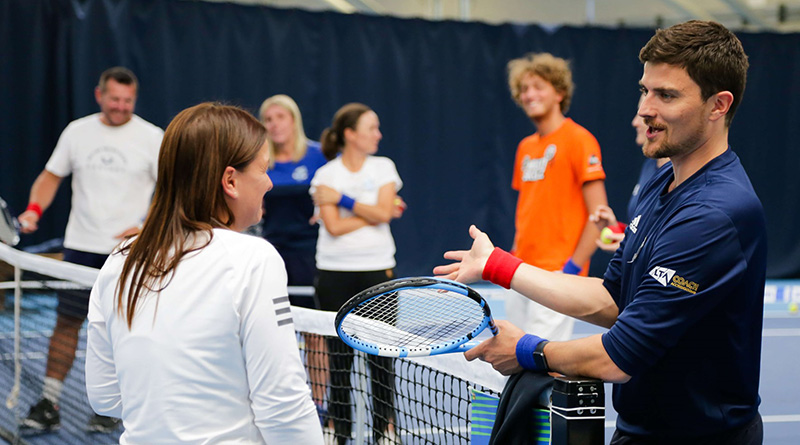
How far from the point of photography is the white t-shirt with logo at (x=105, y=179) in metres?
4.23

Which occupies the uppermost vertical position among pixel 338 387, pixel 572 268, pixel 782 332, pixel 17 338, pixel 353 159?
pixel 353 159

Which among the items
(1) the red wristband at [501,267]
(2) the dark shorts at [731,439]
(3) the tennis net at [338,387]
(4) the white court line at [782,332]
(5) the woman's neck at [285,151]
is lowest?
(4) the white court line at [782,332]

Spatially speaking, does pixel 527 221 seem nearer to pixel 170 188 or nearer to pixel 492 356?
pixel 492 356

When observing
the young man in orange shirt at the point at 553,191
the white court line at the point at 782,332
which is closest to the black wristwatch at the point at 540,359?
the young man in orange shirt at the point at 553,191

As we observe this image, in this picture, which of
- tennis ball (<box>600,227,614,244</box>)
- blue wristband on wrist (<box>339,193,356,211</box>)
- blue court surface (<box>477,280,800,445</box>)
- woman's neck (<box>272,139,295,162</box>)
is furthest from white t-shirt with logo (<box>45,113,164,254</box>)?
blue court surface (<box>477,280,800,445</box>)

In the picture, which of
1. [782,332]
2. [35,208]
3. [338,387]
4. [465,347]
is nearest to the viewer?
[465,347]

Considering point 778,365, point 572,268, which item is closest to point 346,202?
point 572,268

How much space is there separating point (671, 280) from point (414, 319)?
1.96 feet

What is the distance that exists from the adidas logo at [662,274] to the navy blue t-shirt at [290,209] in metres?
2.81

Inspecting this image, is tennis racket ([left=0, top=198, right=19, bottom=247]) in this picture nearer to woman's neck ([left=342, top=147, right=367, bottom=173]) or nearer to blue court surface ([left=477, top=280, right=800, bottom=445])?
Answer: woman's neck ([left=342, top=147, right=367, bottom=173])

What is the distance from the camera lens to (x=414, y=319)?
183 centimetres

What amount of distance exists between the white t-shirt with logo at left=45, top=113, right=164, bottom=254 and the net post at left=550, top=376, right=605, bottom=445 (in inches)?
131

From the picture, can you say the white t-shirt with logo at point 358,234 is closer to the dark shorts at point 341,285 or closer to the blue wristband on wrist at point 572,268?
the dark shorts at point 341,285

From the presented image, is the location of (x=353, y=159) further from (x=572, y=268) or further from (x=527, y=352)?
(x=527, y=352)
